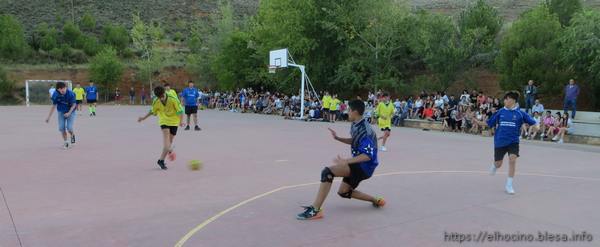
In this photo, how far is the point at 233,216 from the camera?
6.30 m

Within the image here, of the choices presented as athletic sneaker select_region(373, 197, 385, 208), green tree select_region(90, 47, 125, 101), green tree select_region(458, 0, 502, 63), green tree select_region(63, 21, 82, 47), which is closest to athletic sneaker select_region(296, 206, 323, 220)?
athletic sneaker select_region(373, 197, 385, 208)

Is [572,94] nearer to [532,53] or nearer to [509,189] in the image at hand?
[532,53]

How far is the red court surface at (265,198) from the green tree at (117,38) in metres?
50.6

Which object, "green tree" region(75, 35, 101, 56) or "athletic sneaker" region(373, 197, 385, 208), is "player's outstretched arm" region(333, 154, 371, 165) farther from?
"green tree" region(75, 35, 101, 56)

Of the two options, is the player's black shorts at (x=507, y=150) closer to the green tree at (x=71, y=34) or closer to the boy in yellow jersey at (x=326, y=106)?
the boy in yellow jersey at (x=326, y=106)

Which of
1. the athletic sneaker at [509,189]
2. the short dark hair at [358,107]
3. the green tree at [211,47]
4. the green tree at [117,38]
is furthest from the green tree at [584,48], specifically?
the green tree at [117,38]

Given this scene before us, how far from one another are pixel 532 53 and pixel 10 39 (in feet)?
172

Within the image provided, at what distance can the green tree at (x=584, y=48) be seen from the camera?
20227 mm

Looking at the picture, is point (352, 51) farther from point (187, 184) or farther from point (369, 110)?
point (187, 184)

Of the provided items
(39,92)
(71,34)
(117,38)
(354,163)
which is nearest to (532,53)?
(354,163)

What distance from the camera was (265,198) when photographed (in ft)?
23.9

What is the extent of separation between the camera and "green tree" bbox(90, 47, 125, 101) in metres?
48.2

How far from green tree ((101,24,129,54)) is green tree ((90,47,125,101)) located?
11158mm

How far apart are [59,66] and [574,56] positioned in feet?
168
